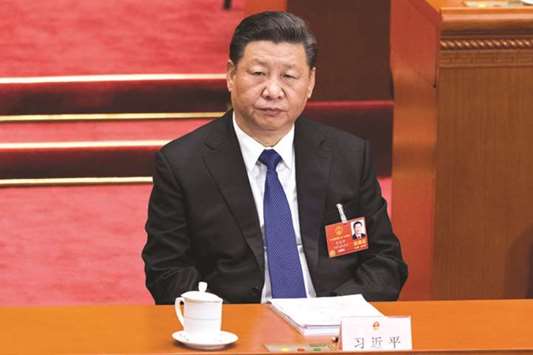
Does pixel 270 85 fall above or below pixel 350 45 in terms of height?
above

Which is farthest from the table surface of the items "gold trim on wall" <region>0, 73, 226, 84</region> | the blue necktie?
"gold trim on wall" <region>0, 73, 226, 84</region>

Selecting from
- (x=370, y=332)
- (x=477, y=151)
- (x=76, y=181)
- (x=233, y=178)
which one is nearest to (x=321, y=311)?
(x=370, y=332)

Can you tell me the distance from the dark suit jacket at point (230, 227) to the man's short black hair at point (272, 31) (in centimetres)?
20

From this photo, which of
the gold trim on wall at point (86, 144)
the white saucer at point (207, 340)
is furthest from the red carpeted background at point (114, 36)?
the white saucer at point (207, 340)

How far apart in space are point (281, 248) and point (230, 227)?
0.44 ft

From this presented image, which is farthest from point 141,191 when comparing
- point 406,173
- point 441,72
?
point 441,72

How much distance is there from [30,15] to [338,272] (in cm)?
430

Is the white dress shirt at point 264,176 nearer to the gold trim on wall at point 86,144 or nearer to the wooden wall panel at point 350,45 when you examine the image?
the gold trim on wall at point 86,144

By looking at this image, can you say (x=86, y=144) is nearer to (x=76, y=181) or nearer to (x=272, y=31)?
(x=76, y=181)

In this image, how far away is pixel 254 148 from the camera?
3740 millimetres

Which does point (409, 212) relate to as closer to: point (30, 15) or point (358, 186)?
point (358, 186)

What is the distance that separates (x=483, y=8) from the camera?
4.26 meters

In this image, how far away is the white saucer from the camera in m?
2.91

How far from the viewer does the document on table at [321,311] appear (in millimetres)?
3076
